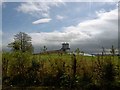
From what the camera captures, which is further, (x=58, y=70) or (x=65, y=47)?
(x=65, y=47)

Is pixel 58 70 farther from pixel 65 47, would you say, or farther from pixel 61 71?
pixel 65 47

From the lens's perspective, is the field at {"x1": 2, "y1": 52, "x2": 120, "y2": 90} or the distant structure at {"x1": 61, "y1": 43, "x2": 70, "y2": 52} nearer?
the field at {"x1": 2, "y1": 52, "x2": 120, "y2": 90}

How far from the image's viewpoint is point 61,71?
18.6 feet

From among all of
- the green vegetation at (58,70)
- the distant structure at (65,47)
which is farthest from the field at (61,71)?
the distant structure at (65,47)

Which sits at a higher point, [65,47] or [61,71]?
[65,47]

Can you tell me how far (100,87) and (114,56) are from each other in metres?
0.63

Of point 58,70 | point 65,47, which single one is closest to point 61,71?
point 58,70

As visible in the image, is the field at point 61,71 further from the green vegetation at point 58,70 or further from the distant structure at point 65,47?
the distant structure at point 65,47

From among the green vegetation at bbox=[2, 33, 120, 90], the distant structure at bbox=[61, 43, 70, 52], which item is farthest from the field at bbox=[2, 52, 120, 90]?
the distant structure at bbox=[61, 43, 70, 52]

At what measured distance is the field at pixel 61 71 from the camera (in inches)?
204

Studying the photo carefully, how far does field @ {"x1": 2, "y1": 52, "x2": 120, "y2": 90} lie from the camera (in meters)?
5.19

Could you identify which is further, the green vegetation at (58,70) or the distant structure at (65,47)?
the distant structure at (65,47)

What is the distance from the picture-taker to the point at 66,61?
5777mm

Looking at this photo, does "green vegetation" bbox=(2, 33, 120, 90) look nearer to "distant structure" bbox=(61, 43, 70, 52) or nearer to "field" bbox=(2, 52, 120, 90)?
"field" bbox=(2, 52, 120, 90)
